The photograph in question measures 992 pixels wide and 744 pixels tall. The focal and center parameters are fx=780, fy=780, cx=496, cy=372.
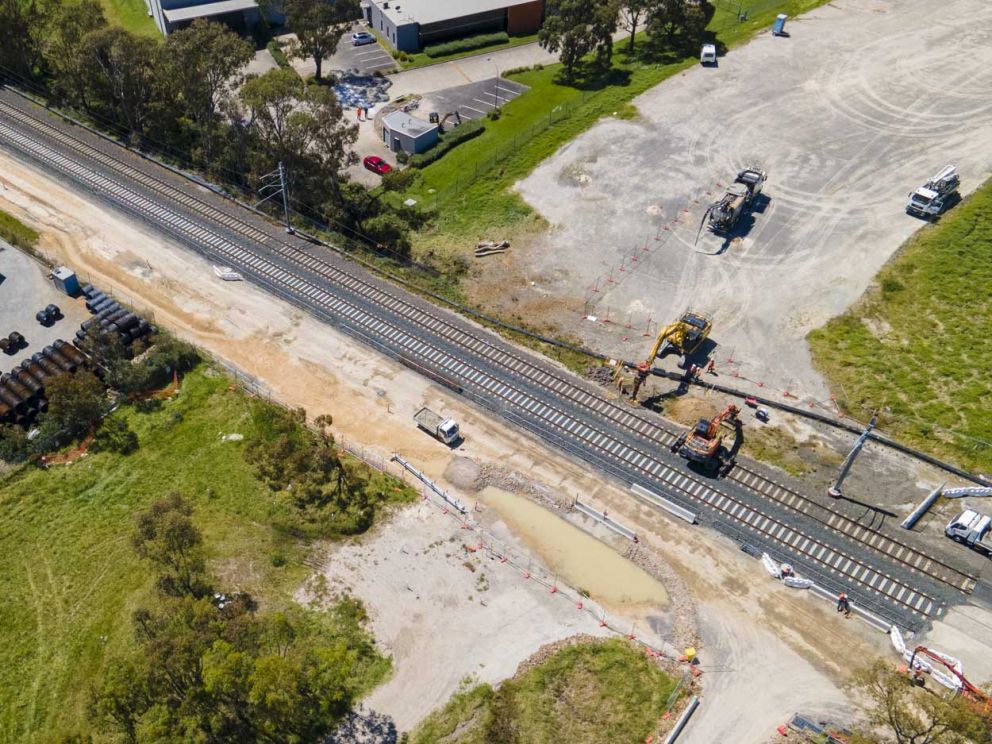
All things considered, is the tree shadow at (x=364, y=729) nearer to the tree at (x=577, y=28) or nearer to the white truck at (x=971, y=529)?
the white truck at (x=971, y=529)

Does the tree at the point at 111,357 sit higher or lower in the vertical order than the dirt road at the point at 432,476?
higher

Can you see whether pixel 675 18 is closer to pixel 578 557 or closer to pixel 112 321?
pixel 112 321

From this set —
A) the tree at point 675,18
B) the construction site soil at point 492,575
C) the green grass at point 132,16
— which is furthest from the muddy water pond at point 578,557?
the green grass at point 132,16

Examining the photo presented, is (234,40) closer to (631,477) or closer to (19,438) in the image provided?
(19,438)

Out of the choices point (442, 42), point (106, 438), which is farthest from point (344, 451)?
point (442, 42)

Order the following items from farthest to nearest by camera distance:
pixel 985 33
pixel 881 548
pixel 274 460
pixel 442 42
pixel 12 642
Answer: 1. pixel 442 42
2. pixel 985 33
3. pixel 274 460
4. pixel 881 548
5. pixel 12 642

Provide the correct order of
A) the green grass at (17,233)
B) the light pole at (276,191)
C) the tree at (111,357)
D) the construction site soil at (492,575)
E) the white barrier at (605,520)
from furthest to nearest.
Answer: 1. the light pole at (276,191)
2. the green grass at (17,233)
3. the tree at (111,357)
4. the white barrier at (605,520)
5. the construction site soil at (492,575)

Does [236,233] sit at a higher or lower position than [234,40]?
lower
